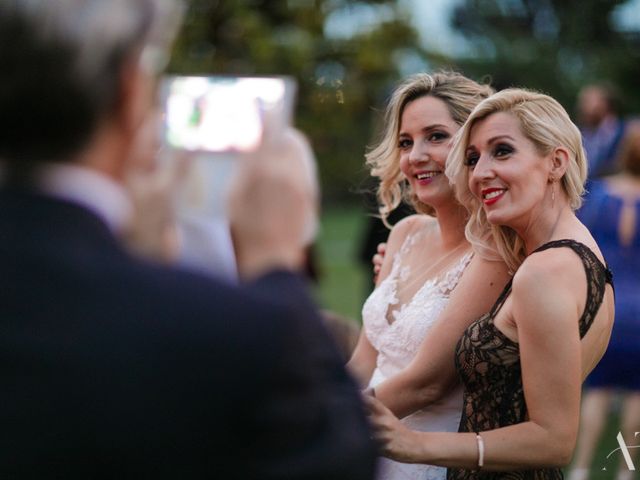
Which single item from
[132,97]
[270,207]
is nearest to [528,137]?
[270,207]

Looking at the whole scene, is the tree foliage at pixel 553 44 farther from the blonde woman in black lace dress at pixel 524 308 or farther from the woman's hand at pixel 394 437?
the woman's hand at pixel 394 437

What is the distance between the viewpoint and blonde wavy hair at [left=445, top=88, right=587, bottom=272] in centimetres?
288

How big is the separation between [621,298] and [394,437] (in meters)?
4.30

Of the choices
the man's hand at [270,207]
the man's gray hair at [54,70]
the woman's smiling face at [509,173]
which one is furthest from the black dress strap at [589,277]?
the man's gray hair at [54,70]

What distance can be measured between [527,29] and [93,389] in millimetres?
43666

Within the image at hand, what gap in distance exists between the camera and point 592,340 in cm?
273

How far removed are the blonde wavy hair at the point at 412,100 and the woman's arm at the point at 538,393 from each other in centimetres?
88

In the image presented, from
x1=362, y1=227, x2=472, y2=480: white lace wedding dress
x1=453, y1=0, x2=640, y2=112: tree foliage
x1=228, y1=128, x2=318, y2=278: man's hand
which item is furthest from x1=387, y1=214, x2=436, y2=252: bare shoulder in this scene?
x1=453, y1=0, x2=640, y2=112: tree foliage

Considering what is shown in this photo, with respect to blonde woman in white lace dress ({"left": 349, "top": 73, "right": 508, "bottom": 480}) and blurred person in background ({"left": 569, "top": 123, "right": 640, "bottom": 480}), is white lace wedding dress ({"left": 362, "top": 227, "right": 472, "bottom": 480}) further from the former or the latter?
blurred person in background ({"left": 569, "top": 123, "right": 640, "bottom": 480})

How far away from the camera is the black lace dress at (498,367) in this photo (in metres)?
2.70

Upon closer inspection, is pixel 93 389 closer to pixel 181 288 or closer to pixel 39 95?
pixel 181 288

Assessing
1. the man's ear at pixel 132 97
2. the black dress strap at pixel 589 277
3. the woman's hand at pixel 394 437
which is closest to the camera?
the man's ear at pixel 132 97

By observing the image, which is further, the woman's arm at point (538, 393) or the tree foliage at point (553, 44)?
the tree foliage at point (553, 44)

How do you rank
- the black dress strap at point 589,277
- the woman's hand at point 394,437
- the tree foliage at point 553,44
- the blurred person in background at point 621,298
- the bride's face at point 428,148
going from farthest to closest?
the tree foliage at point 553,44, the blurred person in background at point 621,298, the bride's face at point 428,148, the black dress strap at point 589,277, the woman's hand at point 394,437
